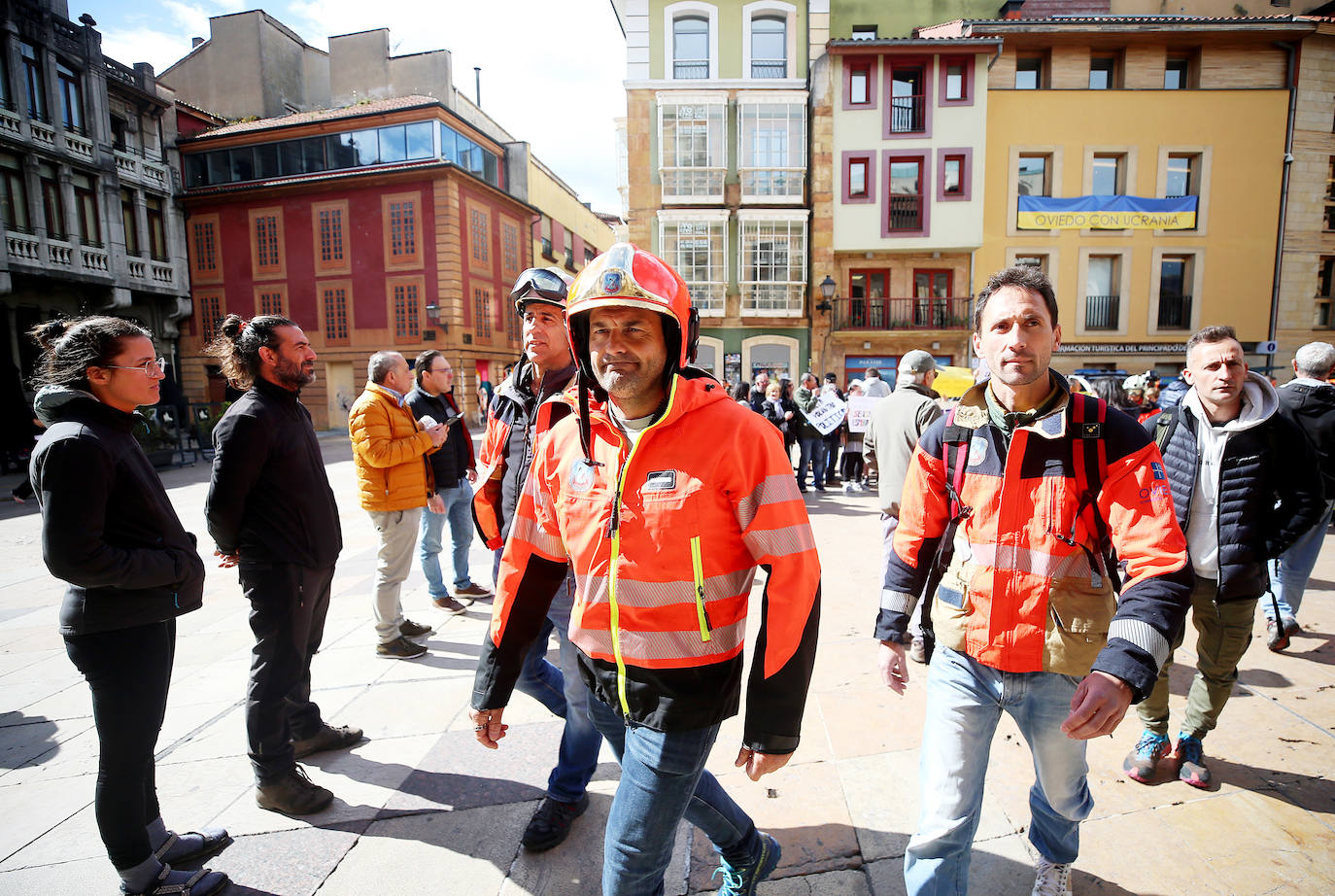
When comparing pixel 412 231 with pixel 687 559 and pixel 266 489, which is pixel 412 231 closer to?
pixel 266 489

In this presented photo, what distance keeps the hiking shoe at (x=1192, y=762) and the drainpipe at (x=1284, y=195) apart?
83.6 feet

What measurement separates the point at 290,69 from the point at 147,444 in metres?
24.2

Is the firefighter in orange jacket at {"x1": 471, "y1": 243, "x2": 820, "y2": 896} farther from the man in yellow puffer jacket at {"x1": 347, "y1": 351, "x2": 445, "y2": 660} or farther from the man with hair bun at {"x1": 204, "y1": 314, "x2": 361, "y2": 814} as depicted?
the man in yellow puffer jacket at {"x1": 347, "y1": 351, "x2": 445, "y2": 660}

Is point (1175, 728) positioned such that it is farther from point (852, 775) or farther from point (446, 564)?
point (446, 564)

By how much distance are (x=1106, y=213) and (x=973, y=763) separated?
24791 millimetres

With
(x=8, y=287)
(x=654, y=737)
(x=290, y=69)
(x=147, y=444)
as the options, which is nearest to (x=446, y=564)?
(x=654, y=737)

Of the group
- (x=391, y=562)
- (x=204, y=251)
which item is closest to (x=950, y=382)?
(x=391, y=562)

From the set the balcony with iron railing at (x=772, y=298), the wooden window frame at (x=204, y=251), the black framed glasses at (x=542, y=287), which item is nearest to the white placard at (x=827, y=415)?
the black framed glasses at (x=542, y=287)

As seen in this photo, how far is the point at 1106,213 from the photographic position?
20.8 meters

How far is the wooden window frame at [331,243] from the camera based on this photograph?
80.8ft

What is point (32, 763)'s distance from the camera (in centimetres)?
317

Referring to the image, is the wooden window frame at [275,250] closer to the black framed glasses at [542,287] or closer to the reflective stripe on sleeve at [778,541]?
the black framed glasses at [542,287]

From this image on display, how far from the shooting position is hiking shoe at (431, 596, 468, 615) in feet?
17.0

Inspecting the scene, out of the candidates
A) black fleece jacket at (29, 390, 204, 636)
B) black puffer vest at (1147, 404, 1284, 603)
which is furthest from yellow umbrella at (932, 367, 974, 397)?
black fleece jacket at (29, 390, 204, 636)
